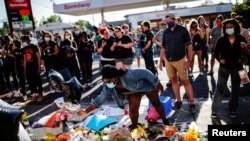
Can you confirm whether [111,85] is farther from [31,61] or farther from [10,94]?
[10,94]

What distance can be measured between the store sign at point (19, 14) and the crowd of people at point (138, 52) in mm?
2380

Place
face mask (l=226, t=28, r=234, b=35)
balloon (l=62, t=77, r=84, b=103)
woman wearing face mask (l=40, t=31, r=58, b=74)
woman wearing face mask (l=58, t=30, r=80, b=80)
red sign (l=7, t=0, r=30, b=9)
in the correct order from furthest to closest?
red sign (l=7, t=0, r=30, b=9)
woman wearing face mask (l=58, t=30, r=80, b=80)
woman wearing face mask (l=40, t=31, r=58, b=74)
face mask (l=226, t=28, r=234, b=35)
balloon (l=62, t=77, r=84, b=103)

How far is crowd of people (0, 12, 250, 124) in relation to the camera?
552 cm

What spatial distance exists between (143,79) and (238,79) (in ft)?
6.07

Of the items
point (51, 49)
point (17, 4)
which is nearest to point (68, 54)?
point (51, 49)

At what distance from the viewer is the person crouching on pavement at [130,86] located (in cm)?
489

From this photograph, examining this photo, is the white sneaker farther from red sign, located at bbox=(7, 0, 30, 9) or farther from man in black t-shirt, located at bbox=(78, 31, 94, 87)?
red sign, located at bbox=(7, 0, 30, 9)

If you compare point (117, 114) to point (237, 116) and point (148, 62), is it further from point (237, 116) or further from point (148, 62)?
point (148, 62)

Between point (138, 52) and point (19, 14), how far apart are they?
6.12 m

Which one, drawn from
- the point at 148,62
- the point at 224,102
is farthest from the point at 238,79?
the point at 148,62

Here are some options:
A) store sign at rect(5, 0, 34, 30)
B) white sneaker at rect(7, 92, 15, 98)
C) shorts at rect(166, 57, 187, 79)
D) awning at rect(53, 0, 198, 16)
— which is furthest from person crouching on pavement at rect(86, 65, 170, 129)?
awning at rect(53, 0, 198, 16)

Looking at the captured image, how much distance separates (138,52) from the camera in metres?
12.8

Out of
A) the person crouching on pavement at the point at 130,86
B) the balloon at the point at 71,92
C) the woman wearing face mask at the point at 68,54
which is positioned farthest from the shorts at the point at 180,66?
the woman wearing face mask at the point at 68,54

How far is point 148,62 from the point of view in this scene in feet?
31.5
